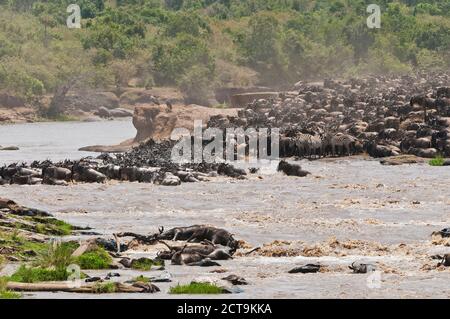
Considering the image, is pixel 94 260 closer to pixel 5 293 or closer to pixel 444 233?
pixel 5 293

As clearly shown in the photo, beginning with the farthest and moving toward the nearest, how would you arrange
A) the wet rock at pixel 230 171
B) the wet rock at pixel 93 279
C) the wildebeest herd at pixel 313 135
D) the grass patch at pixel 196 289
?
the wet rock at pixel 230 171 < the wildebeest herd at pixel 313 135 < the wet rock at pixel 93 279 < the grass patch at pixel 196 289

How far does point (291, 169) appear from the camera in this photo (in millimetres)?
52469

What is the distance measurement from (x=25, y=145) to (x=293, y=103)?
20.1 meters

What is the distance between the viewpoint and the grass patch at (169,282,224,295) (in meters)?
21.0

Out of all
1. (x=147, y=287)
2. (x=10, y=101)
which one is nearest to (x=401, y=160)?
(x=147, y=287)

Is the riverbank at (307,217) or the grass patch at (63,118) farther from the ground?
the riverbank at (307,217)

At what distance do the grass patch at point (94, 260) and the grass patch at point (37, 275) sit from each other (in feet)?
5.46

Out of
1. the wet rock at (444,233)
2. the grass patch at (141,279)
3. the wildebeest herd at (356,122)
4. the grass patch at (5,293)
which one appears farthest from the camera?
the wildebeest herd at (356,122)

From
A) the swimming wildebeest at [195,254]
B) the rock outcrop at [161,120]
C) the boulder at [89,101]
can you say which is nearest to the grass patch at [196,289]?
the swimming wildebeest at [195,254]

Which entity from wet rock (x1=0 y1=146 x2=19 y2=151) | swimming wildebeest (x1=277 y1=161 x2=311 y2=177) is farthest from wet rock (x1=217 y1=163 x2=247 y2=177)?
wet rock (x1=0 y1=146 x2=19 y2=151)

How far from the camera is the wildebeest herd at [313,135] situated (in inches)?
1962

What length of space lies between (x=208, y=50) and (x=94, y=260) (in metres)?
143

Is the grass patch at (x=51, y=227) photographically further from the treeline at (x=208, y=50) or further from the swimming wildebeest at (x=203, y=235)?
the treeline at (x=208, y=50)

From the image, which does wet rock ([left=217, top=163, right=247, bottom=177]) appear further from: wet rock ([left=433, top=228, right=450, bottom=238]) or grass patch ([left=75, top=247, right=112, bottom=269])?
grass patch ([left=75, top=247, right=112, bottom=269])
